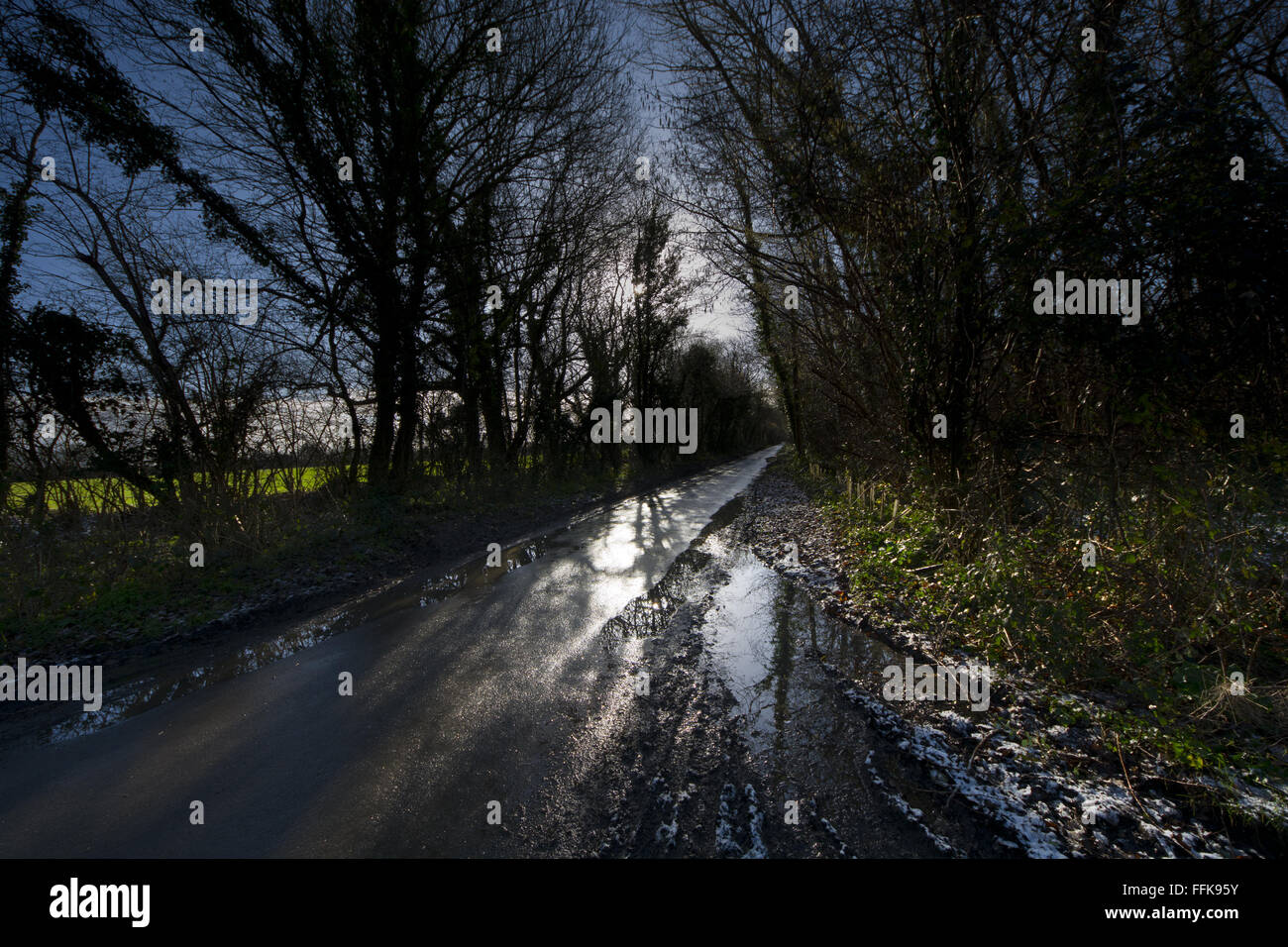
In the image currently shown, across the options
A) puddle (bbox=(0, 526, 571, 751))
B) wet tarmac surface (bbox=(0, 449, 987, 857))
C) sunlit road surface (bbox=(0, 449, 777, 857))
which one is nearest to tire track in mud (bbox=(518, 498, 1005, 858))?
wet tarmac surface (bbox=(0, 449, 987, 857))

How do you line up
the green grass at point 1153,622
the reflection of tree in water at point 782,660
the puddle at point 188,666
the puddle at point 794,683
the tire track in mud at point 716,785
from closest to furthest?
the tire track in mud at point 716,785 → the puddle at point 794,683 → the green grass at point 1153,622 → the reflection of tree in water at point 782,660 → the puddle at point 188,666

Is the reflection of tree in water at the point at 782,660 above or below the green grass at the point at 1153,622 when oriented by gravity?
below

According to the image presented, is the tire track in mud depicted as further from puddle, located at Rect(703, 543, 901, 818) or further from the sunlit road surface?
the sunlit road surface

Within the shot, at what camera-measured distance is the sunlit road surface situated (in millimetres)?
2400

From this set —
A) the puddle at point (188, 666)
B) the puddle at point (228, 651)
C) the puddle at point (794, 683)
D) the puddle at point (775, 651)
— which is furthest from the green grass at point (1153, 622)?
the puddle at point (188, 666)

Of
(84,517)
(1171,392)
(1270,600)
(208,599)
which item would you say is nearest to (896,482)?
(1171,392)

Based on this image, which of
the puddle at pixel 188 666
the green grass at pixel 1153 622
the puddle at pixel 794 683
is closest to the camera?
the puddle at pixel 794 683

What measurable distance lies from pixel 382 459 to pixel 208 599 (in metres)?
6.22

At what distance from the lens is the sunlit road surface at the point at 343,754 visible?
240 centimetres

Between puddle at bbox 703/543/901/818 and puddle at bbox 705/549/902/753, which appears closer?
puddle at bbox 703/543/901/818

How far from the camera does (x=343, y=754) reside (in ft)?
9.95

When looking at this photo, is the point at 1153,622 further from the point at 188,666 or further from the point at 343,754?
the point at 188,666

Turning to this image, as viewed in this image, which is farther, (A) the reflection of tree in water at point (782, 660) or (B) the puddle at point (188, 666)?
(B) the puddle at point (188, 666)

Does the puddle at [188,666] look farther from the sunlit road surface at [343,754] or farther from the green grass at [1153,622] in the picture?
the green grass at [1153,622]
